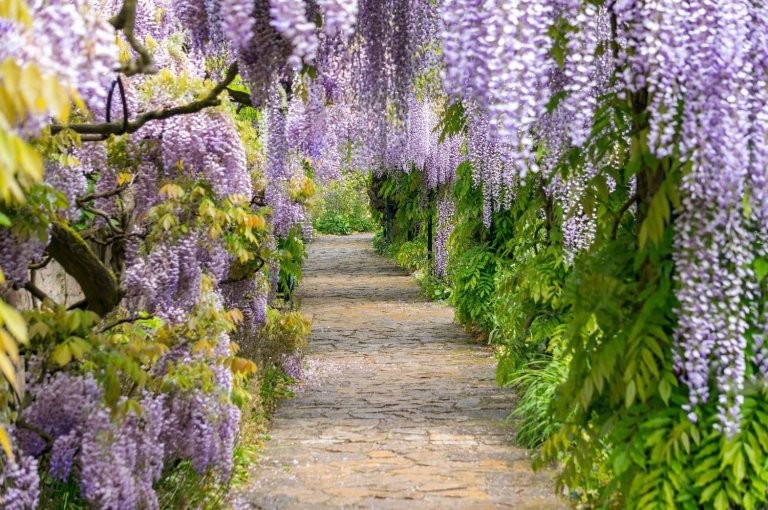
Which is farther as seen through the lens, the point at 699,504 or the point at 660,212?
the point at 699,504

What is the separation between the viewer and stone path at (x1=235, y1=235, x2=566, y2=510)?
485 cm

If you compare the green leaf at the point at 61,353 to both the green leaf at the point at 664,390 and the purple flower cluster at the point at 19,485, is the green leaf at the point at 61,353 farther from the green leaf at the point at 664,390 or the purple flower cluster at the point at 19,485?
the green leaf at the point at 664,390

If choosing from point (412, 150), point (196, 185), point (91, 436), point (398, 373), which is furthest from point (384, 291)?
point (91, 436)

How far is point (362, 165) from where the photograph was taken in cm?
540

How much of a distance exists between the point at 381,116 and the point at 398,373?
5.19 meters

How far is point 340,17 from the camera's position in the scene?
227 cm

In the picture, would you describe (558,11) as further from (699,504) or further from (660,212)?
(699,504)

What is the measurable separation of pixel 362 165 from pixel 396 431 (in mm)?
2059

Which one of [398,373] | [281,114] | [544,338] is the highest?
[281,114]

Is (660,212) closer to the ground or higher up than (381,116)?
closer to the ground

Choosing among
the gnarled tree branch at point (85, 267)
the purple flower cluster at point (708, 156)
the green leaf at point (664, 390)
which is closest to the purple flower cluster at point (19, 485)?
the gnarled tree branch at point (85, 267)

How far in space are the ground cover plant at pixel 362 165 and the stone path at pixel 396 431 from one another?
68 cm

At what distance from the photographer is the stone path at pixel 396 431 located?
15.9 feet

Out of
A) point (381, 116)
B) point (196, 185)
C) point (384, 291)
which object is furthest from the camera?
point (384, 291)
